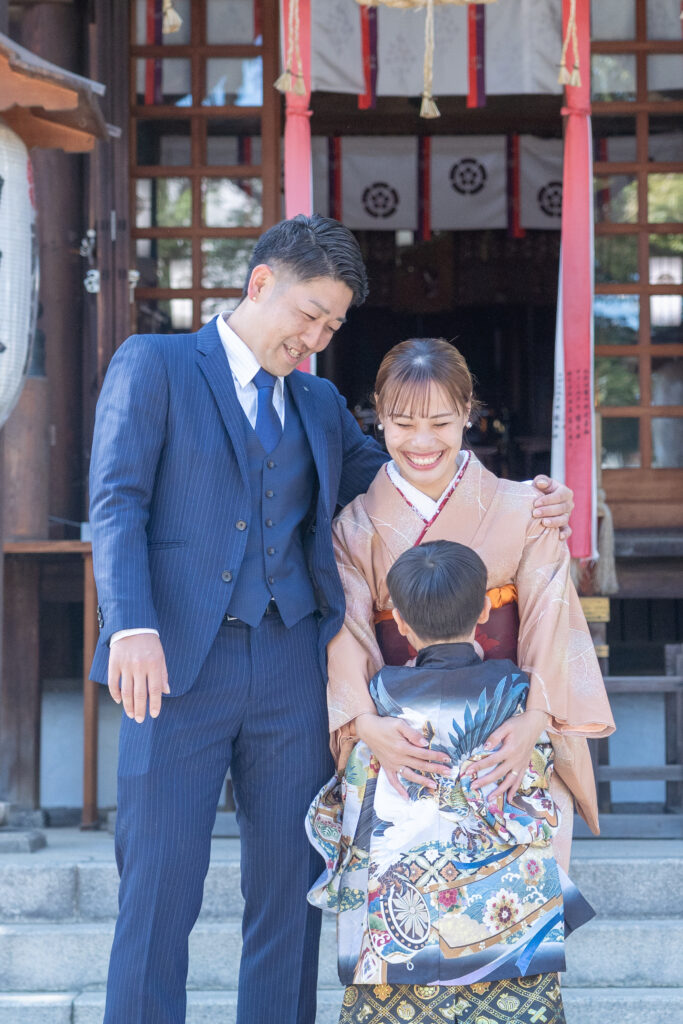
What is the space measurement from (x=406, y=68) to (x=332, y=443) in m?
4.00

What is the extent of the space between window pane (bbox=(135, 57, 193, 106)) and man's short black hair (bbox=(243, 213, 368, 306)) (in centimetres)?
357

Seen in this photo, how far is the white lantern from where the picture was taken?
13.0ft

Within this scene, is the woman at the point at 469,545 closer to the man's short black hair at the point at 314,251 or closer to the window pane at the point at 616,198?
the man's short black hair at the point at 314,251

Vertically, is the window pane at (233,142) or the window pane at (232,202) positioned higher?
the window pane at (233,142)

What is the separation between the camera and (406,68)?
619cm

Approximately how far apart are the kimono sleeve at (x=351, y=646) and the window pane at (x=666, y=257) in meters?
4.38

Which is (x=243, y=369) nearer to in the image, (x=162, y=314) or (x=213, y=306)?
(x=162, y=314)

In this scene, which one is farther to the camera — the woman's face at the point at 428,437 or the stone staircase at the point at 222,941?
the stone staircase at the point at 222,941

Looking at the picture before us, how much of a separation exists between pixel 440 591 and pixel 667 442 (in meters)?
4.30

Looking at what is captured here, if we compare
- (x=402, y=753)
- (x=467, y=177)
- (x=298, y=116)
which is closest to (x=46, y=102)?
(x=298, y=116)

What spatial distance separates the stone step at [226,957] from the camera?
3844 millimetres

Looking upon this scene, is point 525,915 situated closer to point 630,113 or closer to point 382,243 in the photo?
point 630,113

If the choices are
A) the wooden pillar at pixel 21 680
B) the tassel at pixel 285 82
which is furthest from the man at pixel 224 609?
the wooden pillar at pixel 21 680

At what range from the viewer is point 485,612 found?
262cm
